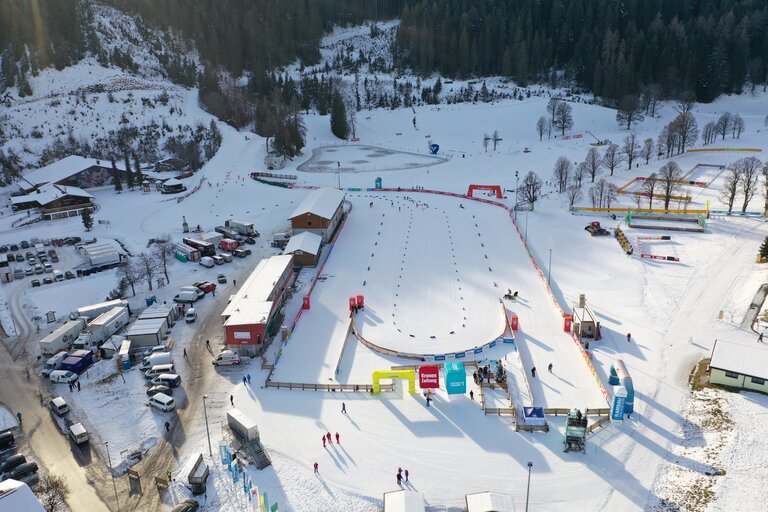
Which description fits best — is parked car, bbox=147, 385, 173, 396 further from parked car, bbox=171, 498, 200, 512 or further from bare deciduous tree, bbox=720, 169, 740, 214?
bare deciduous tree, bbox=720, 169, 740, 214

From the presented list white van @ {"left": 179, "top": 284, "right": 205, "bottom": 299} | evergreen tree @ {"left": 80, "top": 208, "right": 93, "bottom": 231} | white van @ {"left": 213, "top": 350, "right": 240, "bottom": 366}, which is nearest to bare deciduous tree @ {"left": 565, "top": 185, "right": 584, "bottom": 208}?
white van @ {"left": 179, "top": 284, "right": 205, "bottom": 299}

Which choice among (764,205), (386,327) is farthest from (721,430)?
(764,205)

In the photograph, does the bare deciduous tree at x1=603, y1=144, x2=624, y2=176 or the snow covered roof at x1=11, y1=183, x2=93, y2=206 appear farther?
the bare deciduous tree at x1=603, y1=144, x2=624, y2=176

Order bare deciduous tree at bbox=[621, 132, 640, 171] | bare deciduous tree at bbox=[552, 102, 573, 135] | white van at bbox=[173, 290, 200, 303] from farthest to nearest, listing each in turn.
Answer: bare deciduous tree at bbox=[552, 102, 573, 135] < bare deciduous tree at bbox=[621, 132, 640, 171] < white van at bbox=[173, 290, 200, 303]

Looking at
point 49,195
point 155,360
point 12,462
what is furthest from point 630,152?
point 49,195

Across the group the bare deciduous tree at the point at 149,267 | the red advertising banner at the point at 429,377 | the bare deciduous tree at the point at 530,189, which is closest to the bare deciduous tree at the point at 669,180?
the bare deciduous tree at the point at 530,189

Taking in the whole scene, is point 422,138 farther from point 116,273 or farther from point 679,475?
point 679,475

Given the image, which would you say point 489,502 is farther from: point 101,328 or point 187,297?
point 187,297
